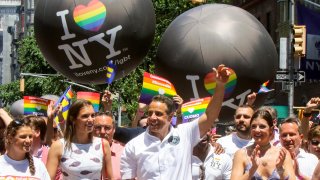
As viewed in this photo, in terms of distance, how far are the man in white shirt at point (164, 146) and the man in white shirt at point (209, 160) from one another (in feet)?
2.41

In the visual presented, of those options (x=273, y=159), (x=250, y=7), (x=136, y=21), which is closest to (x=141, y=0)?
(x=136, y=21)

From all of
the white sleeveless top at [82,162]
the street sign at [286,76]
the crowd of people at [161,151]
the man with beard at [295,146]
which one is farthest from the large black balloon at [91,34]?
the street sign at [286,76]

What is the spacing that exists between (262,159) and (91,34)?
2.77 m

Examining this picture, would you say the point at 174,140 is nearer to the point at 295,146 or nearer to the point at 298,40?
the point at 295,146

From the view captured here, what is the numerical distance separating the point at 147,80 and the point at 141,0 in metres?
1.12

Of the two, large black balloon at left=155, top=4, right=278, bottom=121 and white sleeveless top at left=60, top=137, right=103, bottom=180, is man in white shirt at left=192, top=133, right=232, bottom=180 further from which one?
large black balloon at left=155, top=4, right=278, bottom=121

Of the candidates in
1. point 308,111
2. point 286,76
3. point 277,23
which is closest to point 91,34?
point 308,111

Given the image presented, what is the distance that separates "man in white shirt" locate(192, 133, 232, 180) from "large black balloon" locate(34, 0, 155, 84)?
174 centimetres

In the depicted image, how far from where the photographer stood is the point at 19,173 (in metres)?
6.48

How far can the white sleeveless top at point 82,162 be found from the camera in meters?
7.08

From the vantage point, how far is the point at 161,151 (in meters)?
6.97

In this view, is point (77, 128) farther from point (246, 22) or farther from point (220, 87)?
point (246, 22)

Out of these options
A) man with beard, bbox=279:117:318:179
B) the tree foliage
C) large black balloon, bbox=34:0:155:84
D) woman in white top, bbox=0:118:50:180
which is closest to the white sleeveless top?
woman in white top, bbox=0:118:50:180

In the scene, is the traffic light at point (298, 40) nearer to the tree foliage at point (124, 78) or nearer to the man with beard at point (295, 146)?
the tree foliage at point (124, 78)
